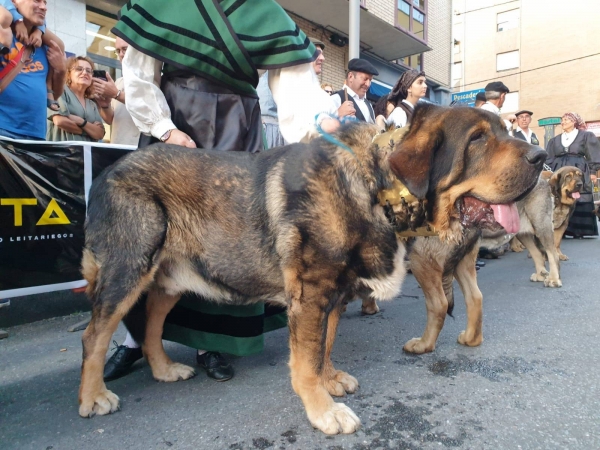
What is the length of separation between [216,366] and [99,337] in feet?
2.52

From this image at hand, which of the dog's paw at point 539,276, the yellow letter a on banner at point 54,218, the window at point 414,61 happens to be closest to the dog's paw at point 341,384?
the yellow letter a on banner at point 54,218

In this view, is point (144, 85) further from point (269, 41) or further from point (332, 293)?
point (332, 293)

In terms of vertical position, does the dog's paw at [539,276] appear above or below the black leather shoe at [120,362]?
above

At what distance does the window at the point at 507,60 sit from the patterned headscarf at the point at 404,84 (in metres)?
39.6

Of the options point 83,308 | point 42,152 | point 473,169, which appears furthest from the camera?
point 83,308

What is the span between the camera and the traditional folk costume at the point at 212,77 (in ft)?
8.07

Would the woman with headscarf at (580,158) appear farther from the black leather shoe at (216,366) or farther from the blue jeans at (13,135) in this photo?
the blue jeans at (13,135)

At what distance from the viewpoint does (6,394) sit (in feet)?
8.36

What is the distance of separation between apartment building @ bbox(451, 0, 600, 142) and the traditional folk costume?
34548 mm

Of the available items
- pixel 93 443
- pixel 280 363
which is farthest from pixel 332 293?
pixel 93 443

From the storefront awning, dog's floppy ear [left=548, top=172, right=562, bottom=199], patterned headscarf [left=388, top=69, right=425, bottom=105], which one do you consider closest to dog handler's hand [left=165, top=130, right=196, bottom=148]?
patterned headscarf [left=388, top=69, right=425, bottom=105]

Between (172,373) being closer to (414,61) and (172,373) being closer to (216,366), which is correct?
(216,366)

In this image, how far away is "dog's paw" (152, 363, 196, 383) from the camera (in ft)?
8.77

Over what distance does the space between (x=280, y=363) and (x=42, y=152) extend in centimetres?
257
